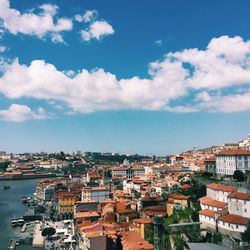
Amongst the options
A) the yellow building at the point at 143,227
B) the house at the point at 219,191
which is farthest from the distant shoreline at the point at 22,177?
the house at the point at 219,191

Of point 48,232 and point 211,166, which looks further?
point 211,166

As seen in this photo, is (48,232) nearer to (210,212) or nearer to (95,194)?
(95,194)

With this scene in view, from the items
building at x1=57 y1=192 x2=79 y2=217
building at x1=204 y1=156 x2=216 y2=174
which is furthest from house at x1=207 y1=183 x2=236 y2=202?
building at x1=57 y1=192 x2=79 y2=217

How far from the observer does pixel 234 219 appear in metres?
23.7

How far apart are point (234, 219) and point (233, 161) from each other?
15.4 meters

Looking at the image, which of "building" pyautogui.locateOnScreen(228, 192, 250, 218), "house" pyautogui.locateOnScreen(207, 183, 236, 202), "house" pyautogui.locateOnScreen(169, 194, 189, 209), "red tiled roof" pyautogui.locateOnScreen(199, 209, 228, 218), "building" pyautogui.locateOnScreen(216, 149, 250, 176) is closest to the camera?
→ "building" pyautogui.locateOnScreen(228, 192, 250, 218)

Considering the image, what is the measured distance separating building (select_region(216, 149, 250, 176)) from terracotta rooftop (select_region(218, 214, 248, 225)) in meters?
14.0

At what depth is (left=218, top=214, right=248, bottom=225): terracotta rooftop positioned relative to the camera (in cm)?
2317

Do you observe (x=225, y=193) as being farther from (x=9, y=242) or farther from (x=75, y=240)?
(x=9, y=242)

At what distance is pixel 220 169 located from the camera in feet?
135

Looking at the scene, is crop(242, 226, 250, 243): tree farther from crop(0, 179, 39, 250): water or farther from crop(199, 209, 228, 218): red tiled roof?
crop(0, 179, 39, 250): water

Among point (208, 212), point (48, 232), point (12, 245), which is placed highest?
point (208, 212)

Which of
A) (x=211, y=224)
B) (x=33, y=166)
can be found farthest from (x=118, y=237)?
(x=33, y=166)

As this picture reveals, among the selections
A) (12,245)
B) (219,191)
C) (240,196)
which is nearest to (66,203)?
(12,245)
